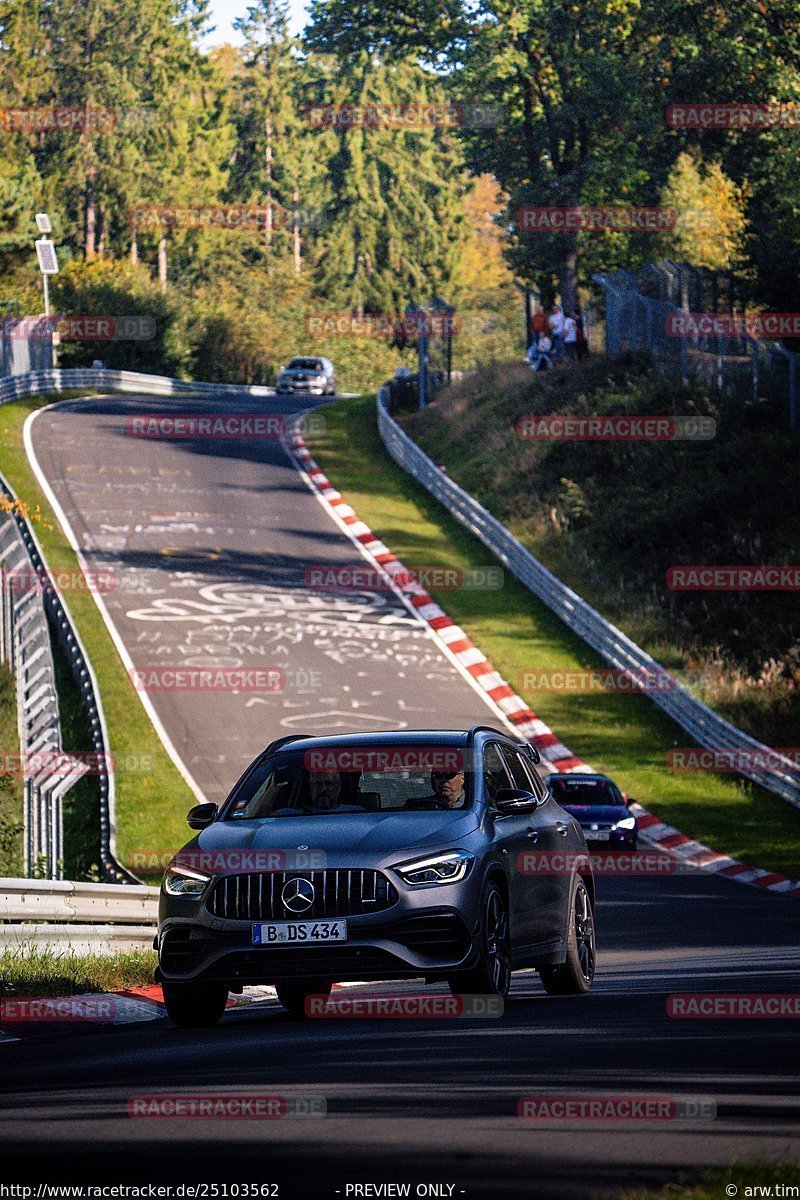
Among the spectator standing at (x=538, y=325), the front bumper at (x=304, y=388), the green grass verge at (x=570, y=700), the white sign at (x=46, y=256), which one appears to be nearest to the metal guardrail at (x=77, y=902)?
the green grass verge at (x=570, y=700)

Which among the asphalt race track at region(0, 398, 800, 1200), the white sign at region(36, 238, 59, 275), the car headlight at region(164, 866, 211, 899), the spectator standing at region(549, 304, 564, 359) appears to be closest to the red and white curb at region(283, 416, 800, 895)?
the asphalt race track at region(0, 398, 800, 1200)

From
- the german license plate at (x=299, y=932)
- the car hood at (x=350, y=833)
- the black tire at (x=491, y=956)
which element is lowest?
the black tire at (x=491, y=956)

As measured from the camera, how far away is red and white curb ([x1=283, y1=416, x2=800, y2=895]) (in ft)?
77.9

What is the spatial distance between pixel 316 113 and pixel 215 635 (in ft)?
286

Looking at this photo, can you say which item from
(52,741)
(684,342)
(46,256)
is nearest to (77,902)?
(52,741)

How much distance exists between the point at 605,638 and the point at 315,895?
937 inches

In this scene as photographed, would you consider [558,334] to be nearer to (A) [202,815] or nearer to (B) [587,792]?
(B) [587,792]

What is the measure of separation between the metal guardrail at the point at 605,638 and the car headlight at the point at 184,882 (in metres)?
17.1

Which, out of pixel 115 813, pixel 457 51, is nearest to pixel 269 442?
pixel 457 51

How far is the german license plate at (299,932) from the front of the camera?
9.96 m

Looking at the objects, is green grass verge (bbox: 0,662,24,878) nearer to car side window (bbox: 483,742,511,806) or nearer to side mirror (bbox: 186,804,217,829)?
side mirror (bbox: 186,804,217,829)

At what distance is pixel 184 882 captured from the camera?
10.4 metres

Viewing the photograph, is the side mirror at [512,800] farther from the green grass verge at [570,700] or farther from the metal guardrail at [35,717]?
the green grass verge at [570,700]

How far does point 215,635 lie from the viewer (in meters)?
33.8
